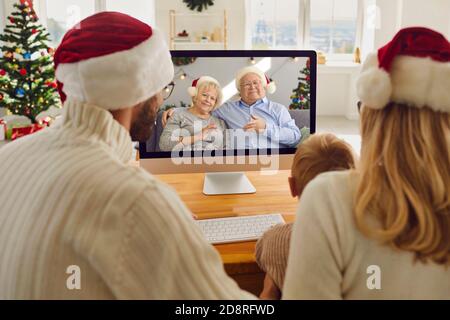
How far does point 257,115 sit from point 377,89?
804 mm

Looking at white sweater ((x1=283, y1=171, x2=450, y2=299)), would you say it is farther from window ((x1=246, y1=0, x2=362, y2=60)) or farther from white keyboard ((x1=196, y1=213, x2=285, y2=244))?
window ((x1=246, y1=0, x2=362, y2=60))

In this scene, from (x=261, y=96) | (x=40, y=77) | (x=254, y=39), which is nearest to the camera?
(x=261, y=96)

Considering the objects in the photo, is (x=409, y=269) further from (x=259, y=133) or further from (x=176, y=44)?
(x=176, y=44)

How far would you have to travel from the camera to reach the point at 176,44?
22.1 feet

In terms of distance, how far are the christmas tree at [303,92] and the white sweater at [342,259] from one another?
805 mm

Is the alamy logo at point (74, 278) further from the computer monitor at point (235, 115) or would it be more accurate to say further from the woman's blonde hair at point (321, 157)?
A: the computer monitor at point (235, 115)

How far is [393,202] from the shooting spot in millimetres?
778

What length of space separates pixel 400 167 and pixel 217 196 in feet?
2.98

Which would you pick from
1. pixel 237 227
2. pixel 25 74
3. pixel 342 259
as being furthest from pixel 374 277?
pixel 25 74

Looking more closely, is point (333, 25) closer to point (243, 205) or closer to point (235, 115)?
point (235, 115)

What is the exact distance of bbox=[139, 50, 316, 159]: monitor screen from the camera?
1562mm

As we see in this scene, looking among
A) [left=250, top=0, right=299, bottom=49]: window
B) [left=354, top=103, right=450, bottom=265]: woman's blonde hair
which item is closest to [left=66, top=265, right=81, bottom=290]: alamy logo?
[left=354, top=103, right=450, bottom=265]: woman's blonde hair
